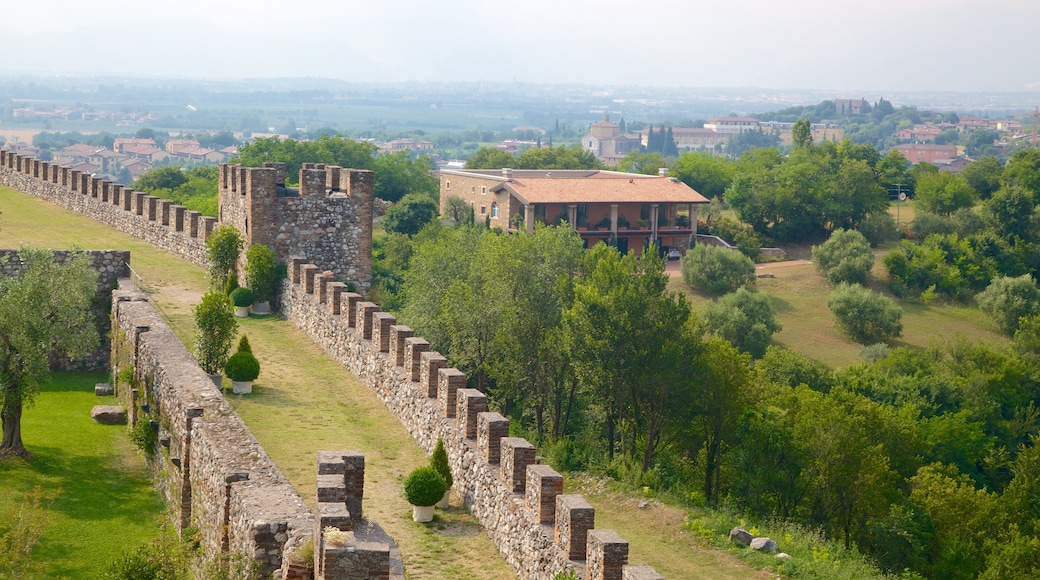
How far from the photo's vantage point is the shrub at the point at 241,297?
1086 inches

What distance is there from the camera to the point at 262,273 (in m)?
27.9

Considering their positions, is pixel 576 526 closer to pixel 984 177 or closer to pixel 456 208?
pixel 456 208

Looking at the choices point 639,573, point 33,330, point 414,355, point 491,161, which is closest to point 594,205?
point 491,161

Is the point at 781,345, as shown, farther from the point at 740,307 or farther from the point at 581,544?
the point at 581,544

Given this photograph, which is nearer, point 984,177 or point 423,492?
point 423,492

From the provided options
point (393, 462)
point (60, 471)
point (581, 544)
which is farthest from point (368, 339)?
point (581, 544)

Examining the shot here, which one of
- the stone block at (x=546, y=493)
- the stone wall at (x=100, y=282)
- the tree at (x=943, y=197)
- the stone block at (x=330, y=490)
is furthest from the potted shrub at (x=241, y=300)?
the tree at (x=943, y=197)

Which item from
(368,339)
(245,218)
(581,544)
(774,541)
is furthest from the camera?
(245,218)

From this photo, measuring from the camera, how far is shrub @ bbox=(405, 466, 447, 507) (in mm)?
17391

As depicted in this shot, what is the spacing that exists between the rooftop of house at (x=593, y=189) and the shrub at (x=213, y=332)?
53.4m

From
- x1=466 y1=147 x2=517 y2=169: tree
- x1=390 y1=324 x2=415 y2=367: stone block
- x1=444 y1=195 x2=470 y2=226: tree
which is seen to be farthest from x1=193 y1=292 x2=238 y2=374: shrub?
x1=466 y1=147 x2=517 y2=169: tree

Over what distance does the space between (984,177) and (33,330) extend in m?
81.8

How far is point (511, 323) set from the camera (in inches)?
1207

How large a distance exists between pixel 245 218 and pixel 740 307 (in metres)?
35.3
